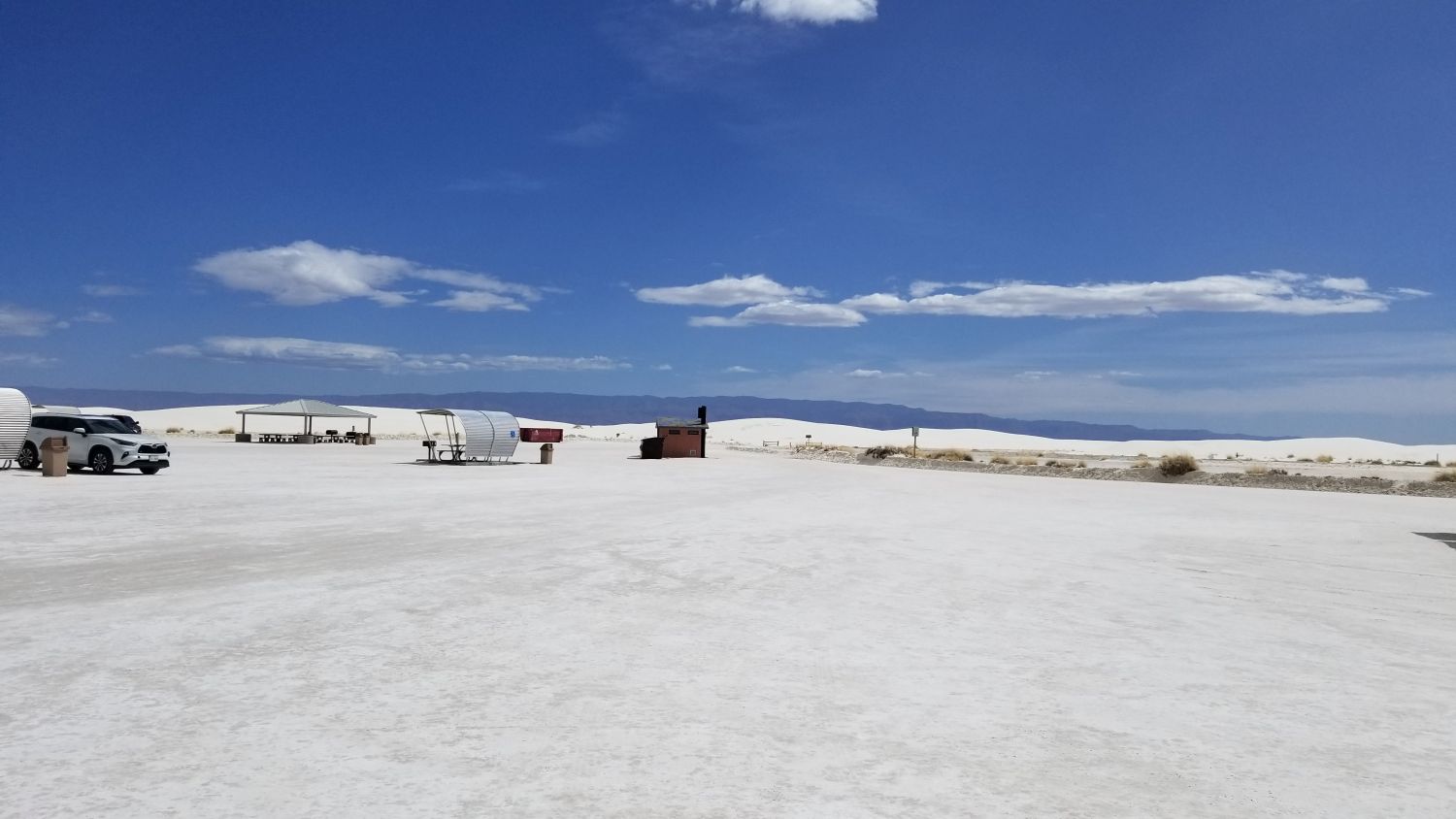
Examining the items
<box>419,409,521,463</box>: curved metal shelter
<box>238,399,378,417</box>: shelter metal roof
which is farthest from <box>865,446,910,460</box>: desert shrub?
<box>238,399,378,417</box>: shelter metal roof

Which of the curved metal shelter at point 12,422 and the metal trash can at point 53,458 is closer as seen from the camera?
the metal trash can at point 53,458

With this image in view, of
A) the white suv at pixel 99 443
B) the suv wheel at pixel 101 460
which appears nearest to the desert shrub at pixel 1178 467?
the white suv at pixel 99 443

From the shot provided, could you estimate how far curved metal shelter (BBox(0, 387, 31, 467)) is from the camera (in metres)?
26.0

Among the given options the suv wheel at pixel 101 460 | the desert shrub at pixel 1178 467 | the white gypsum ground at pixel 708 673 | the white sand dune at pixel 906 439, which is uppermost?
the white sand dune at pixel 906 439

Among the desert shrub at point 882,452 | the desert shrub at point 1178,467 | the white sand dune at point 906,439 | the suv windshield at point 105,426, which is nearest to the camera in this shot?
the suv windshield at point 105,426

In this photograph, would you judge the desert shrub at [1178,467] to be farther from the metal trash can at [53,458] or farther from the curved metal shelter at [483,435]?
the metal trash can at [53,458]

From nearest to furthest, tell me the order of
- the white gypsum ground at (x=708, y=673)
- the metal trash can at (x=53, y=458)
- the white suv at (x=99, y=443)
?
the white gypsum ground at (x=708, y=673)
the metal trash can at (x=53, y=458)
the white suv at (x=99, y=443)

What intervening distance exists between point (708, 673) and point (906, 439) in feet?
318

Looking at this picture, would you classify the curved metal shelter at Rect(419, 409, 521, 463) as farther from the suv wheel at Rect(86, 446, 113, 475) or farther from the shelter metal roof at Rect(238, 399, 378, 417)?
the shelter metal roof at Rect(238, 399, 378, 417)

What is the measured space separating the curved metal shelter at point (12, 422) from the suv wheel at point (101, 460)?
2.19 metres

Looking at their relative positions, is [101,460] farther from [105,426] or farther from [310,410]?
[310,410]

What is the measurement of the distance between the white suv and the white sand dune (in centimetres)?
5888

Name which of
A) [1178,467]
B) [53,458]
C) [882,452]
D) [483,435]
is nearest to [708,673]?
[53,458]

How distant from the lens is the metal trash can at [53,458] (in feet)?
79.0
